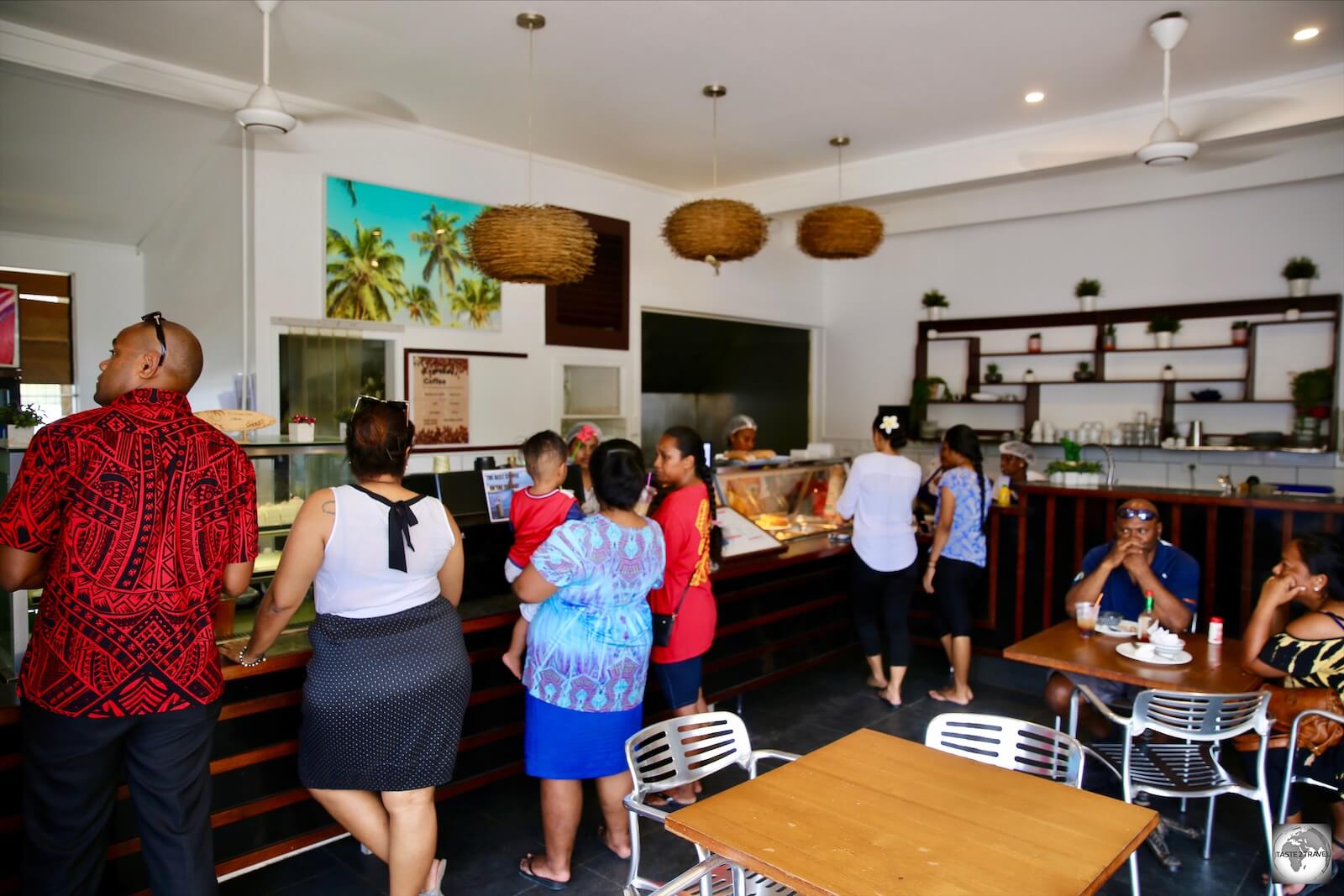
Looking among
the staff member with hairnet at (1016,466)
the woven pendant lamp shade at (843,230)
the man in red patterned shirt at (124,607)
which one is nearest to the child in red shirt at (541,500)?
the man in red patterned shirt at (124,607)

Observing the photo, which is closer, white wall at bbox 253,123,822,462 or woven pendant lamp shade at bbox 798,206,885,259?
white wall at bbox 253,123,822,462

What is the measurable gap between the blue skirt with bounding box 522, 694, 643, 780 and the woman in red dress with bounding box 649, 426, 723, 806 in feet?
2.05

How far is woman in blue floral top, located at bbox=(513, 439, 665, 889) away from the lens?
285 centimetres

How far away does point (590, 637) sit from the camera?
292 cm

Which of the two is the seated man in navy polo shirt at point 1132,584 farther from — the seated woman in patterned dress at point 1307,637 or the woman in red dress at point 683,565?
the woman in red dress at point 683,565

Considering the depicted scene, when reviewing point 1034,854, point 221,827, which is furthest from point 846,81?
point 221,827

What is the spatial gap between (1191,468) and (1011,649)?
191 inches

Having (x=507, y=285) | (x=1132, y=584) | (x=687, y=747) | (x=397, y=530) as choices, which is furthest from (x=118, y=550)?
(x=507, y=285)

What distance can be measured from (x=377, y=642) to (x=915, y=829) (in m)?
1.55

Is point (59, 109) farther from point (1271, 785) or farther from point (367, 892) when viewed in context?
point (1271, 785)

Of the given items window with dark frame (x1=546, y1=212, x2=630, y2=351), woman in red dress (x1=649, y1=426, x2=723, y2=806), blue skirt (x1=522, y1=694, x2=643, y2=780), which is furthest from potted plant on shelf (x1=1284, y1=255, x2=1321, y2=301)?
blue skirt (x1=522, y1=694, x2=643, y2=780)

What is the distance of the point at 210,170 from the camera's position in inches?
227

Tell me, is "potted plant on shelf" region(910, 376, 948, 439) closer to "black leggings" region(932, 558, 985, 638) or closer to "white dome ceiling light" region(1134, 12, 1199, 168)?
"black leggings" region(932, 558, 985, 638)

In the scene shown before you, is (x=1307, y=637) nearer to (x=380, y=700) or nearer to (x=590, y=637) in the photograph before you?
(x=590, y=637)
